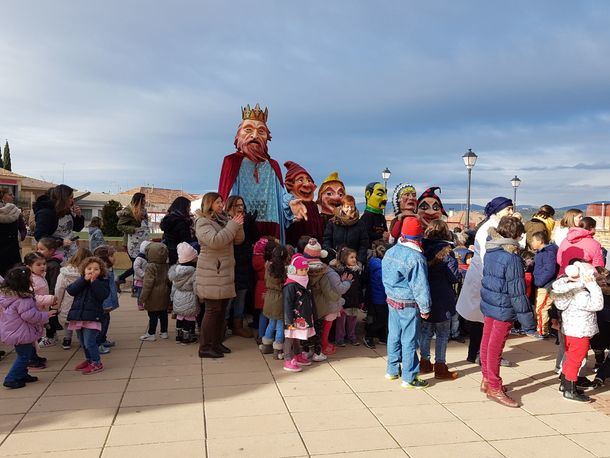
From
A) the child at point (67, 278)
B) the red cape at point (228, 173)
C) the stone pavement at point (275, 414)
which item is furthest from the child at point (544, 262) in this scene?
the child at point (67, 278)

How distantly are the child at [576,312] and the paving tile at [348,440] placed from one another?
1.91 meters

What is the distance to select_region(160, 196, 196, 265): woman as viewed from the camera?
6145 millimetres

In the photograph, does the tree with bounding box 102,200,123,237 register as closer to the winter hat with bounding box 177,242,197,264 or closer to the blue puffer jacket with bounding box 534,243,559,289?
the winter hat with bounding box 177,242,197,264

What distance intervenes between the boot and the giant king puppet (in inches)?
151

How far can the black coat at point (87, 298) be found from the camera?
14.9 feet

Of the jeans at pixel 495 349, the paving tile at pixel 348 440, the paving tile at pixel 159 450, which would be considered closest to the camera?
the paving tile at pixel 159 450

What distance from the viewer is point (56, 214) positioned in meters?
5.68

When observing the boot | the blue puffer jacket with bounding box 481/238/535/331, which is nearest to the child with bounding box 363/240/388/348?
the blue puffer jacket with bounding box 481/238/535/331

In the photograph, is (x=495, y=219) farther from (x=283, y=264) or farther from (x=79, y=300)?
(x=79, y=300)

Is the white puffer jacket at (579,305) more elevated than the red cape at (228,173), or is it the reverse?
the red cape at (228,173)

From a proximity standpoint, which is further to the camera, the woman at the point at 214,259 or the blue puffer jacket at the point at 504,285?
the woman at the point at 214,259

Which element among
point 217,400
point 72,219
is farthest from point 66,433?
Result: point 72,219

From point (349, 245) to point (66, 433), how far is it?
3.80 metres

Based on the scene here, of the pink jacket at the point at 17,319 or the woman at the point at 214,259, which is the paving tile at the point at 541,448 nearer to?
the woman at the point at 214,259
